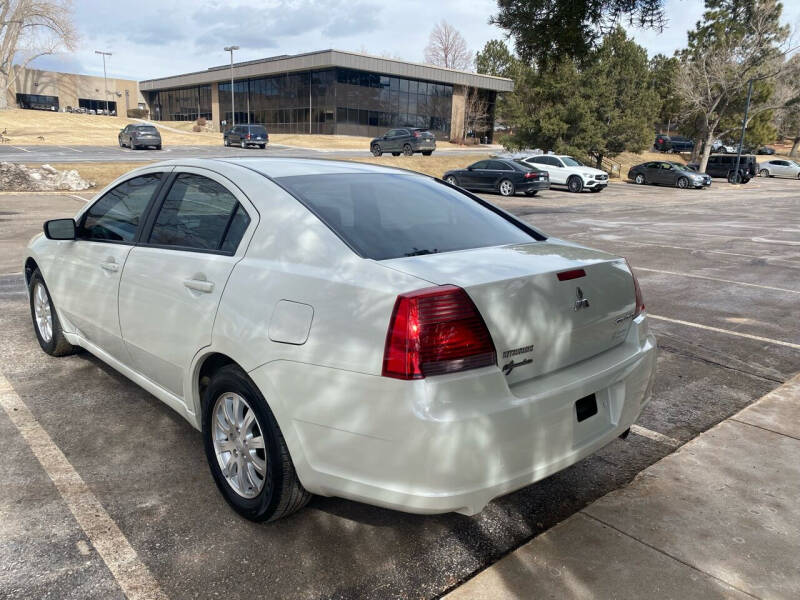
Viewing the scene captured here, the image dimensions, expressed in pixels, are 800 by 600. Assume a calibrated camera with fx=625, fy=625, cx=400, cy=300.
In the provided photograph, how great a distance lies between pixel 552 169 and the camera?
29453mm

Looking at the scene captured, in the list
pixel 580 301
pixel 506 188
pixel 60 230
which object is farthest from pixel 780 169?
pixel 60 230

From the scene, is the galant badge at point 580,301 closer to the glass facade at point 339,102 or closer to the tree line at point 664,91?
the tree line at point 664,91

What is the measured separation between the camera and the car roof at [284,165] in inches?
126

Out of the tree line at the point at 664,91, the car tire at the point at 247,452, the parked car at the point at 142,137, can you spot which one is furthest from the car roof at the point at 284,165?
the parked car at the point at 142,137

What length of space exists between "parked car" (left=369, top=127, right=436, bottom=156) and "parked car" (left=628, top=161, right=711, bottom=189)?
12585mm

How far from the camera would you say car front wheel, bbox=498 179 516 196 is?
24.4 metres

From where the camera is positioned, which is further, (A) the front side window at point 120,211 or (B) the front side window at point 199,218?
(A) the front side window at point 120,211

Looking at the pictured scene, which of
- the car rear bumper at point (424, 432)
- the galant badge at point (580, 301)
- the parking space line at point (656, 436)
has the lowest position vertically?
the parking space line at point (656, 436)

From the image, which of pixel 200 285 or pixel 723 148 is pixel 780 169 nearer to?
pixel 723 148

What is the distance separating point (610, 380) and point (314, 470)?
1335 millimetres

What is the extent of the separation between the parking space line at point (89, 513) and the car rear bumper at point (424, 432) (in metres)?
0.74

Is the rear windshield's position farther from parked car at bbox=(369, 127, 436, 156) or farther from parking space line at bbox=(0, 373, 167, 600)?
parked car at bbox=(369, 127, 436, 156)

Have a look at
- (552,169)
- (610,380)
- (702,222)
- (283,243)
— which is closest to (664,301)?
(610,380)

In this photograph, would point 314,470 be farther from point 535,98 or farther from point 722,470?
point 535,98
